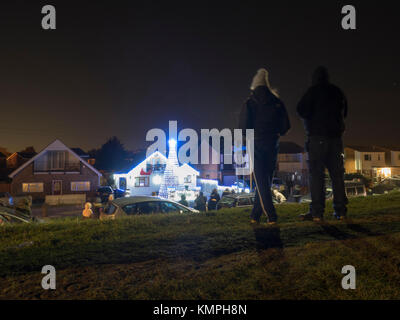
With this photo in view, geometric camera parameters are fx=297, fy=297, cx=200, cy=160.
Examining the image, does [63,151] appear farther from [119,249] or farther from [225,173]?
[119,249]

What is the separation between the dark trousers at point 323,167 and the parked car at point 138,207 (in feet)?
13.7

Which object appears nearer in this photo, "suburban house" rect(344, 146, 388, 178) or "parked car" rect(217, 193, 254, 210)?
"parked car" rect(217, 193, 254, 210)

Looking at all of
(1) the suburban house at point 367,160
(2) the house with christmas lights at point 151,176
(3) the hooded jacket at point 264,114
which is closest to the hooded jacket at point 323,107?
(3) the hooded jacket at point 264,114

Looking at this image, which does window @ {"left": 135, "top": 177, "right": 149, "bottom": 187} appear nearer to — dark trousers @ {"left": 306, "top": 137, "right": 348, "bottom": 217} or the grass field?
the grass field

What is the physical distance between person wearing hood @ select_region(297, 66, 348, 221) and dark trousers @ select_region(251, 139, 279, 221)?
728 millimetres

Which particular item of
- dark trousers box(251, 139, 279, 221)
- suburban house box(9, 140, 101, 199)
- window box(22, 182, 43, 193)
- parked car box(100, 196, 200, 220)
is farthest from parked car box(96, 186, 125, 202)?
dark trousers box(251, 139, 279, 221)

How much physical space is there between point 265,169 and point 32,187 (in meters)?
37.2

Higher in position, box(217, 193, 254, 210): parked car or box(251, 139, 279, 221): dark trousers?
box(251, 139, 279, 221): dark trousers

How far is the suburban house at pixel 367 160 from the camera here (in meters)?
60.4

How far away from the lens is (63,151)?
119 feet

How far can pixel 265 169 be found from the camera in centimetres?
529

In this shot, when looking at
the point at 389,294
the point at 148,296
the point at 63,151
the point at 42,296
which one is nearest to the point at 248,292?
the point at 148,296

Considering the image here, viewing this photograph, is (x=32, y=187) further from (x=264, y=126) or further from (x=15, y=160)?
(x=264, y=126)

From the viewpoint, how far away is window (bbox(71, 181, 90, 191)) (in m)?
37.4
